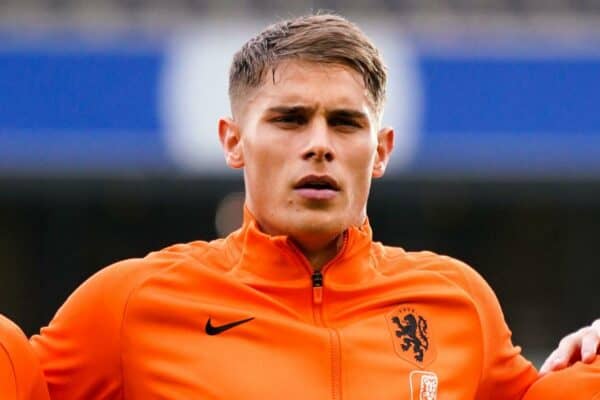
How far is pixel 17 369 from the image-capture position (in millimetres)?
3104

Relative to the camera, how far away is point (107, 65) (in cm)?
1065

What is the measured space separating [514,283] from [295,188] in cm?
1140

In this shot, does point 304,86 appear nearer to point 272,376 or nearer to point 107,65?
point 272,376

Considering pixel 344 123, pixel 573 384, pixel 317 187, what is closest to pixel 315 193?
pixel 317 187

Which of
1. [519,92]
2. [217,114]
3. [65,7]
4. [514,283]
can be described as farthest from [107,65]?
[514,283]

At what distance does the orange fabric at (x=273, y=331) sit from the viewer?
3.30 m

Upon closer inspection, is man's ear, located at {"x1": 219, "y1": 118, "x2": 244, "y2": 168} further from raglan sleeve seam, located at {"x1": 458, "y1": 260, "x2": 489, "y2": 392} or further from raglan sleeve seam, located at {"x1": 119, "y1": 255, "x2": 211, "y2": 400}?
raglan sleeve seam, located at {"x1": 458, "y1": 260, "x2": 489, "y2": 392}

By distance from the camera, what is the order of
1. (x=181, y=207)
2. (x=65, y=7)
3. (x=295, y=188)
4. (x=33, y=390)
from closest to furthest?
1. (x=33, y=390)
2. (x=295, y=188)
3. (x=65, y=7)
4. (x=181, y=207)

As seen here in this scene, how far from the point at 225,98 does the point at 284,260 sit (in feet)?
22.5

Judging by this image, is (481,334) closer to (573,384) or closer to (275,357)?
(573,384)

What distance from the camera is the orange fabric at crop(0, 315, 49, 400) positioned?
306cm

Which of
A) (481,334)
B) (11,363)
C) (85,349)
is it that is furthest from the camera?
(481,334)


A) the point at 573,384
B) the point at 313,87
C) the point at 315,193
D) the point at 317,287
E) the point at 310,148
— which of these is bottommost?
the point at 573,384

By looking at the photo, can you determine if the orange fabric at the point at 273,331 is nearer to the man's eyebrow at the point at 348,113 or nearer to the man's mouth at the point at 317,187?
the man's mouth at the point at 317,187
